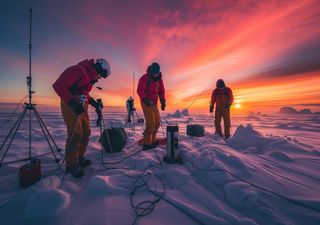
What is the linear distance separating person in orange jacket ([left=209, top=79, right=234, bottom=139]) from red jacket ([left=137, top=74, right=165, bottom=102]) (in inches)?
144

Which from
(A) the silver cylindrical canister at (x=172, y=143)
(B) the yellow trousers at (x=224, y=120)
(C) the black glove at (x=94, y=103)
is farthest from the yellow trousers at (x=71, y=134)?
(B) the yellow trousers at (x=224, y=120)

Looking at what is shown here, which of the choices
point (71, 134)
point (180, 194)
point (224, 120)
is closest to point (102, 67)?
point (71, 134)

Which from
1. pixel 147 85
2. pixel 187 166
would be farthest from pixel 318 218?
pixel 147 85

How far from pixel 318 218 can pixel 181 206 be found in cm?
173

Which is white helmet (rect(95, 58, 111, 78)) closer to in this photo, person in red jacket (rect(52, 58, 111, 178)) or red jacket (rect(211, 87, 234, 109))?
person in red jacket (rect(52, 58, 111, 178))

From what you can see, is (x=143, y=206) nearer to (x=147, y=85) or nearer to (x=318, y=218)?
(x=318, y=218)

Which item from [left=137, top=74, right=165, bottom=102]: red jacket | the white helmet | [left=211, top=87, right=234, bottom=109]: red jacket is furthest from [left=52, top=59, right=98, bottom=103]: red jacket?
[left=211, top=87, right=234, bottom=109]: red jacket

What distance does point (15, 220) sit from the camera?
2029mm

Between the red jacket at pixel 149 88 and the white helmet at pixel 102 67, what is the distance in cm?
176

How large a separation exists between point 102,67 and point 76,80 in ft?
2.35

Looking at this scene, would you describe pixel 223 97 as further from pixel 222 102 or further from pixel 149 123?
pixel 149 123

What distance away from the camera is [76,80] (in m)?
3.44

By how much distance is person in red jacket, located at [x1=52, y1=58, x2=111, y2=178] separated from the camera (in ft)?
10.6

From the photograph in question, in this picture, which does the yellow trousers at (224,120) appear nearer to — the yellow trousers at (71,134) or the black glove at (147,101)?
the black glove at (147,101)
